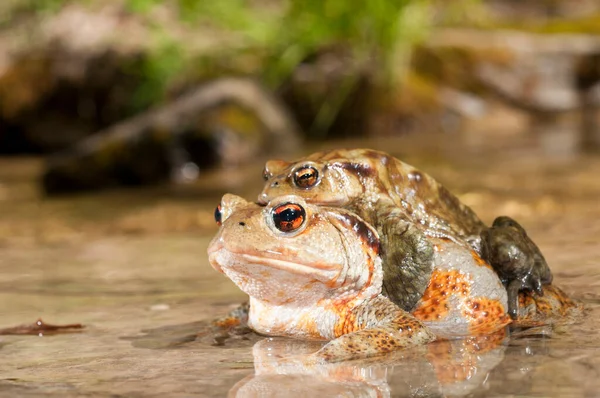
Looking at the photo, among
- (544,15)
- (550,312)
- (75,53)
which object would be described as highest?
(544,15)

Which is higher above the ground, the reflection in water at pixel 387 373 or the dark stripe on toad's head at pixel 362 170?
the dark stripe on toad's head at pixel 362 170

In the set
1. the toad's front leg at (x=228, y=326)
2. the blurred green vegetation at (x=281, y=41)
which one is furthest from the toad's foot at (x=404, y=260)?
the blurred green vegetation at (x=281, y=41)

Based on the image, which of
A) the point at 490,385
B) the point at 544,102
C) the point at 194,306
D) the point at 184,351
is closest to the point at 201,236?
the point at 194,306

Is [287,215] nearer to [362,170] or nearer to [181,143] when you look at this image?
[362,170]

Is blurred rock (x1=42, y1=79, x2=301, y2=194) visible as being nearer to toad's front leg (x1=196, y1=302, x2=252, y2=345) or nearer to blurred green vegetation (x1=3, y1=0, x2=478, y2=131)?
blurred green vegetation (x1=3, y1=0, x2=478, y2=131)

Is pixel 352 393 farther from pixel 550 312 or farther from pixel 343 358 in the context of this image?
pixel 550 312

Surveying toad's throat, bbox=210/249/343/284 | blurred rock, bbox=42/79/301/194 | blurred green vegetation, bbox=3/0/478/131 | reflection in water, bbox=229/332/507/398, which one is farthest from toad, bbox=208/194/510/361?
blurred green vegetation, bbox=3/0/478/131

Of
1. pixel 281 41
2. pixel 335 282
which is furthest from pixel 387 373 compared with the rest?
pixel 281 41

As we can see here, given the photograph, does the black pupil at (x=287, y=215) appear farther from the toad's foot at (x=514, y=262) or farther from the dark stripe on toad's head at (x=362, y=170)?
the toad's foot at (x=514, y=262)
